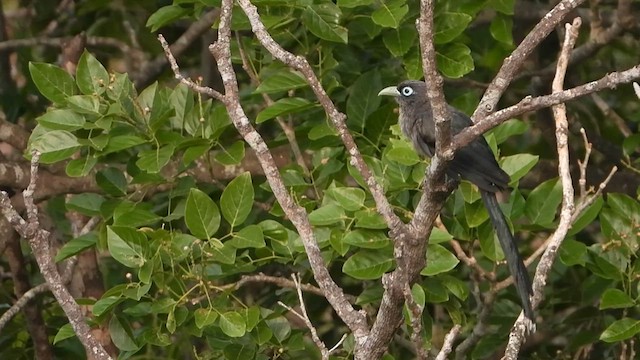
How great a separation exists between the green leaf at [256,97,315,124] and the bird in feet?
1.74

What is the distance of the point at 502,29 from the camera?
6.32 meters

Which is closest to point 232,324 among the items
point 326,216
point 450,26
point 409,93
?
point 326,216

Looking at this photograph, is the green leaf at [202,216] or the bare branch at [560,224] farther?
the green leaf at [202,216]

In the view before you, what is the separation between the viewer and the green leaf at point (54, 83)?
5.59m

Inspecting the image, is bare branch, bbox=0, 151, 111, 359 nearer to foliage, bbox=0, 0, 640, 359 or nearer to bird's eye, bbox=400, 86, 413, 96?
foliage, bbox=0, 0, 640, 359

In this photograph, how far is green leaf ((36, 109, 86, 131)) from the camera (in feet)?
18.0

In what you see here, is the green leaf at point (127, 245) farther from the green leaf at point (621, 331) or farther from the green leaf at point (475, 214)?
the green leaf at point (621, 331)

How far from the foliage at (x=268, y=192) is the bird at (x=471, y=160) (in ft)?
0.32

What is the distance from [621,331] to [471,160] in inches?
36.7

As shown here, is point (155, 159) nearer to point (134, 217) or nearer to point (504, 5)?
point (134, 217)

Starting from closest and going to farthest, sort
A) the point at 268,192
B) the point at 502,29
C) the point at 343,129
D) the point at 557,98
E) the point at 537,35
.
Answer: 1. the point at 557,98
2. the point at 343,129
3. the point at 537,35
4. the point at 502,29
5. the point at 268,192

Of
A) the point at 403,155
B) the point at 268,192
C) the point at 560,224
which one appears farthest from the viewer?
the point at 268,192

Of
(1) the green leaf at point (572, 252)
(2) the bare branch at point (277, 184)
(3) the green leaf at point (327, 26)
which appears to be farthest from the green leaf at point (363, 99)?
(2) the bare branch at point (277, 184)

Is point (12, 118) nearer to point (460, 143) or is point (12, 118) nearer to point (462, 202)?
point (462, 202)
